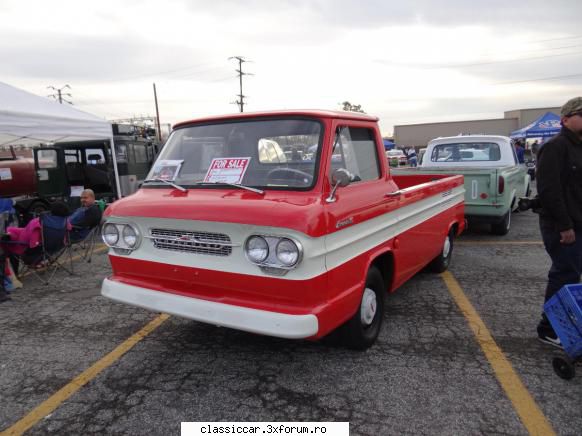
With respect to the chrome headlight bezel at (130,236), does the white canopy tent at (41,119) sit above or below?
above

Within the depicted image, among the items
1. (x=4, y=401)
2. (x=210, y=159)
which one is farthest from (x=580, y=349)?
(x=4, y=401)

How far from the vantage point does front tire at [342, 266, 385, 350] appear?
3.33 meters

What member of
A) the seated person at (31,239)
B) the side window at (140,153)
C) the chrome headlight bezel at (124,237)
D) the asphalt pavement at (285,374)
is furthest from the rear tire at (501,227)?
the side window at (140,153)

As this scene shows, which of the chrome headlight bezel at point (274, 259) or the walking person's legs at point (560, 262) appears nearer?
the chrome headlight bezel at point (274, 259)

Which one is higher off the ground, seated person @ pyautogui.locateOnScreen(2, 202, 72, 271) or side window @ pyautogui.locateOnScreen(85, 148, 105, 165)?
side window @ pyautogui.locateOnScreen(85, 148, 105, 165)

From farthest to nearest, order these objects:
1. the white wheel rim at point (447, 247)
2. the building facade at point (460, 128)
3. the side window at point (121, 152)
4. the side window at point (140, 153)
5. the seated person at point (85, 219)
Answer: the building facade at point (460, 128)
the side window at point (140, 153)
the side window at point (121, 152)
the seated person at point (85, 219)
the white wheel rim at point (447, 247)

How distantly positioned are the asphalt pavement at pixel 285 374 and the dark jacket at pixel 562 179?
1150 mm

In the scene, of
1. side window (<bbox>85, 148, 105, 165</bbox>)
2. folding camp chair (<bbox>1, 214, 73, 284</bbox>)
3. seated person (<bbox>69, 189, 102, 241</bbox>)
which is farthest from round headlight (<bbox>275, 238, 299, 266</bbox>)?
side window (<bbox>85, 148, 105, 165</bbox>)

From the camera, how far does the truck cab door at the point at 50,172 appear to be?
10.8m

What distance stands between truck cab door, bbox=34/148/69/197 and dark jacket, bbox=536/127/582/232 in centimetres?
1105

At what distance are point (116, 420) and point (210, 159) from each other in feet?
6.65

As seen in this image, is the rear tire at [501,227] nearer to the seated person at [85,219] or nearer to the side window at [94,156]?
the seated person at [85,219]

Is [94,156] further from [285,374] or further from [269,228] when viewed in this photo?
[269,228]

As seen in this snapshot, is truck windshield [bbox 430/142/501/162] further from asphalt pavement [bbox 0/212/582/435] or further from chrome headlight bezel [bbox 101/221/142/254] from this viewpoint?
chrome headlight bezel [bbox 101/221/142/254]
